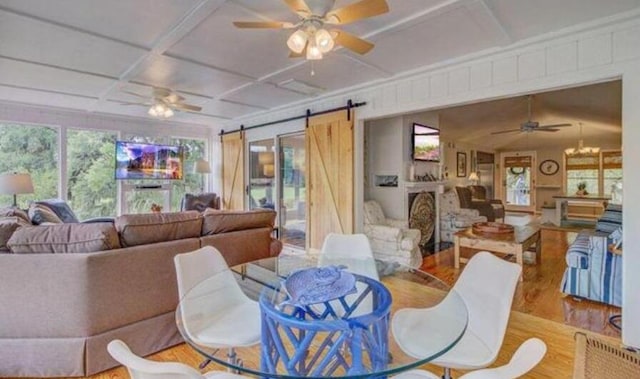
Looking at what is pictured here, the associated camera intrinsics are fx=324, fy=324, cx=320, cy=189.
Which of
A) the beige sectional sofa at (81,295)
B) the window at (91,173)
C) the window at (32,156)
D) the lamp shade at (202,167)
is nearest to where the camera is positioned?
the beige sectional sofa at (81,295)

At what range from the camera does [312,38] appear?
2.23 metres

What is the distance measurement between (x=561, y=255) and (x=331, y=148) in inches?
157

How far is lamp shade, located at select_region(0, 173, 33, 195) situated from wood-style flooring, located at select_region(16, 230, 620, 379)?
146 inches

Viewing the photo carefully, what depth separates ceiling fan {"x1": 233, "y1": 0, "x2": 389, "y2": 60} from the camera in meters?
1.94

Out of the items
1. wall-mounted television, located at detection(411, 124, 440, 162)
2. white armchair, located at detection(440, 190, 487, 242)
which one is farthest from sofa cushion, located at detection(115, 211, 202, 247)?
white armchair, located at detection(440, 190, 487, 242)

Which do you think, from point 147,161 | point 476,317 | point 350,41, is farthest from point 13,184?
point 476,317

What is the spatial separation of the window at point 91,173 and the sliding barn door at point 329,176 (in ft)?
13.2

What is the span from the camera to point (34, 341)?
2057mm

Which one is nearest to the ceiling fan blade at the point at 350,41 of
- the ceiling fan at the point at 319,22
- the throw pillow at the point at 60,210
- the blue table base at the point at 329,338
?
the ceiling fan at the point at 319,22

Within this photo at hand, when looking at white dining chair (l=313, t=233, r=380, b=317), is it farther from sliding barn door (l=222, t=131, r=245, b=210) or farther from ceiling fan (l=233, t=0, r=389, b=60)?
sliding barn door (l=222, t=131, r=245, b=210)

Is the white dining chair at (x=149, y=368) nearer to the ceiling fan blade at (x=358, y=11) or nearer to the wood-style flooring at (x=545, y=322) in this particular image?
the wood-style flooring at (x=545, y=322)

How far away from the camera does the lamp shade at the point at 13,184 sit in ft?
14.2

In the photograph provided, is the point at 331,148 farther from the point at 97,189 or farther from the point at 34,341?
the point at 97,189

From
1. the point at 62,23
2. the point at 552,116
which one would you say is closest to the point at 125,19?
the point at 62,23
